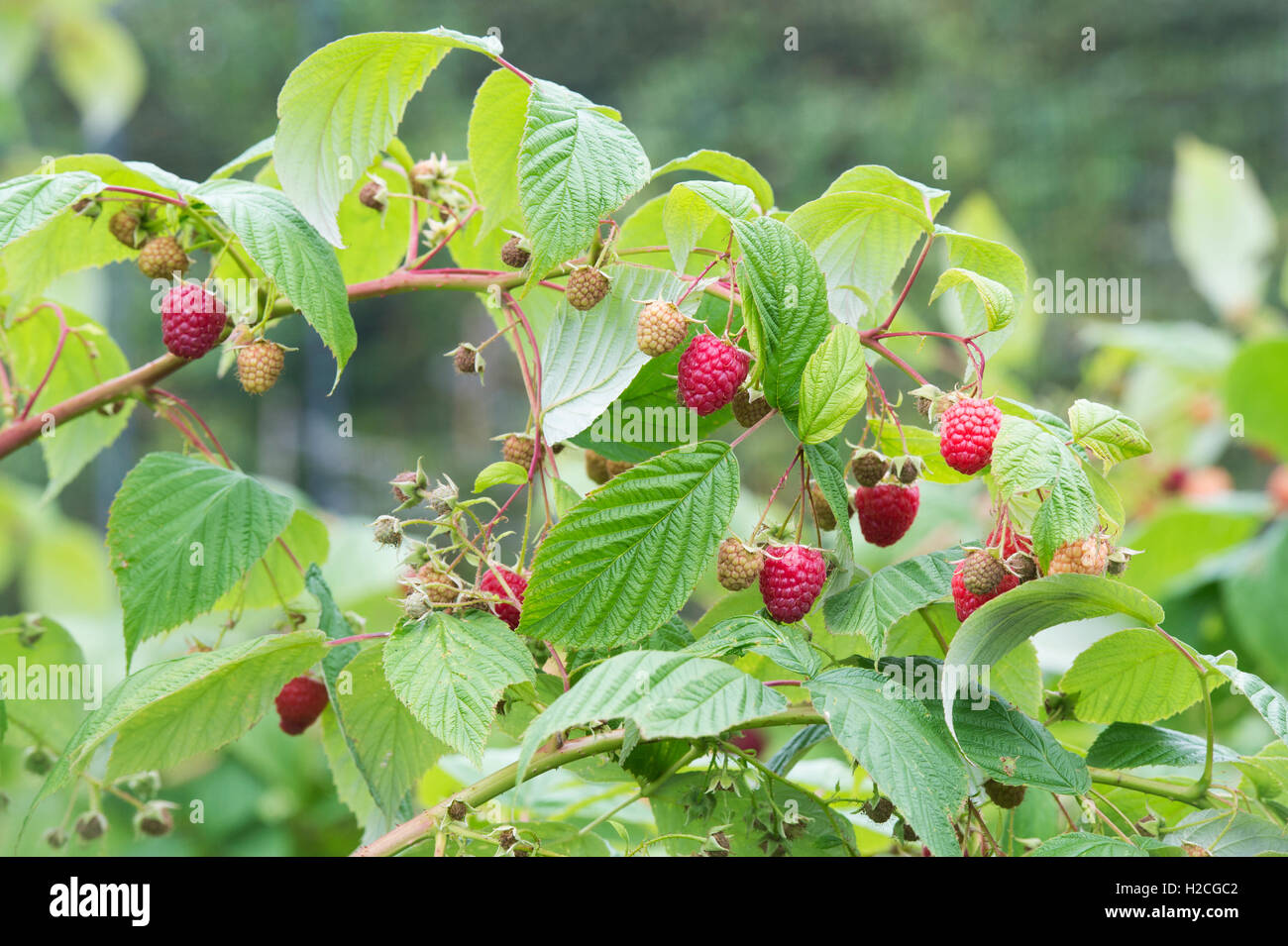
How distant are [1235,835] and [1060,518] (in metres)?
0.15

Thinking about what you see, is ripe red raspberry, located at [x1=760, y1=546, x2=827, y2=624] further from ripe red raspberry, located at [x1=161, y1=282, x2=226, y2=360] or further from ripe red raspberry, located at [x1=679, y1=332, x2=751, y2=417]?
ripe red raspberry, located at [x1=161, y1=282, x2=226, y2=360]

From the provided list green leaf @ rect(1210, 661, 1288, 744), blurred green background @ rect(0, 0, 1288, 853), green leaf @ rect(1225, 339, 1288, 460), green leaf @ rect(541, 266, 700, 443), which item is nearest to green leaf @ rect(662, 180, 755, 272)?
green leaf @ rect(541, 266, 700, 443)

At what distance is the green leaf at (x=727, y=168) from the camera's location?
442 mm

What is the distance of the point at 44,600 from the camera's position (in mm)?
1243

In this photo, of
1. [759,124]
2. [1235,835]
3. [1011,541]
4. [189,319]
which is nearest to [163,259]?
[189,319]

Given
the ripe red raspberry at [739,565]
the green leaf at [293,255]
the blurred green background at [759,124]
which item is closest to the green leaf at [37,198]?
the green leaf at [293,255]

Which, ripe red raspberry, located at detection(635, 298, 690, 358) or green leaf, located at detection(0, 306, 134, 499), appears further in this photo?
green leaf, located at detection(0, 306, 134, 499)

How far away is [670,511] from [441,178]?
21 cm

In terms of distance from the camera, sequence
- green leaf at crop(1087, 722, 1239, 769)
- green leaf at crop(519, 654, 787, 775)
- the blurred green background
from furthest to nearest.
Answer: the blurred green background, green leaf at crop(1087, 722, 1239, 769), green leaf at crop(519, 654, 787, 775)

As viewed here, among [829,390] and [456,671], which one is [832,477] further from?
[456,671]

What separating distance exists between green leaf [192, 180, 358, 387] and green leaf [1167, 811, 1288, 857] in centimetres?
35

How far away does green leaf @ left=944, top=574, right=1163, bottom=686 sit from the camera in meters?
0.36
